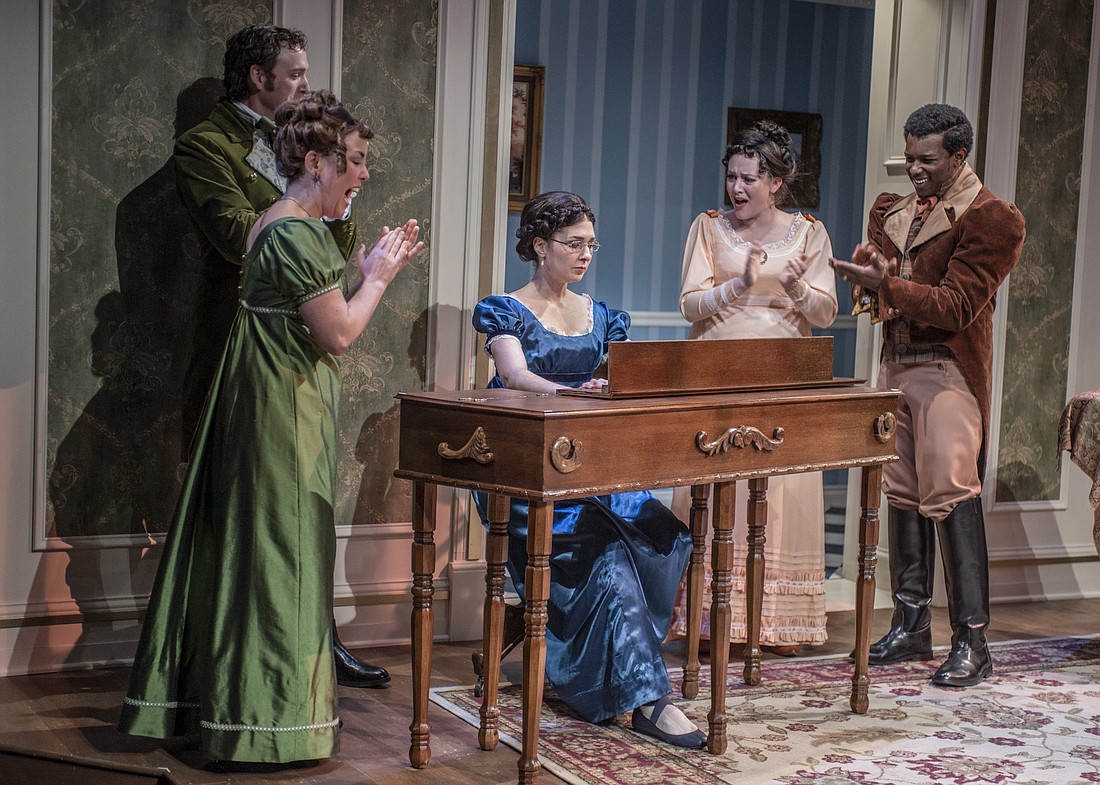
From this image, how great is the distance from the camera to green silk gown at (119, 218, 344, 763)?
3.28m

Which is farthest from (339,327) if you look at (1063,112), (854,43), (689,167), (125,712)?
(854,43)

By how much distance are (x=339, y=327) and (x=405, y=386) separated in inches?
53.8

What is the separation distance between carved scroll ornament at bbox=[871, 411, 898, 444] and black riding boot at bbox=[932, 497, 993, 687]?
0.77 meters

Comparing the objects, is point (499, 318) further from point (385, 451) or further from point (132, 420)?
point (132, 420)

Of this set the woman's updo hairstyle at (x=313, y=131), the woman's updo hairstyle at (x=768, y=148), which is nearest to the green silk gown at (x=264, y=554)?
the woman's updo hairstyle at (x=313, y=131)

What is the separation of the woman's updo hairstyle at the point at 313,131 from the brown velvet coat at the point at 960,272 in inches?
73.7

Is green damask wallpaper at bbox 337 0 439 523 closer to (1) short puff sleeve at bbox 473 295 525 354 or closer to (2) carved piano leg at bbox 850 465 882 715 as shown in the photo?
(1) short puff sleeve at bbox 473 295 525 354

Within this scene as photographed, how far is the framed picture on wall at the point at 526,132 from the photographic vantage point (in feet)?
23.3

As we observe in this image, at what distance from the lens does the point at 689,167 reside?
759 centimetres

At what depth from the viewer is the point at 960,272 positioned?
172 inches

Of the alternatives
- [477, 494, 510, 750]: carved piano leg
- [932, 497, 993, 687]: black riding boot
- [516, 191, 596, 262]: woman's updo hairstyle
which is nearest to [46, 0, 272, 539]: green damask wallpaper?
[516, 191, 596, 262]: woman's updo hairstyle

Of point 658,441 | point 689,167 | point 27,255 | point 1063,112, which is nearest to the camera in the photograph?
point 658,441

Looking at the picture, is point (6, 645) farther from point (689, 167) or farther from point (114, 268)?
point (689, 167)

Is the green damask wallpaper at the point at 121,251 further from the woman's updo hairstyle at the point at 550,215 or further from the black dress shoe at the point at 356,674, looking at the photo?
the woman's updo hairstyle at the point at 550,215
